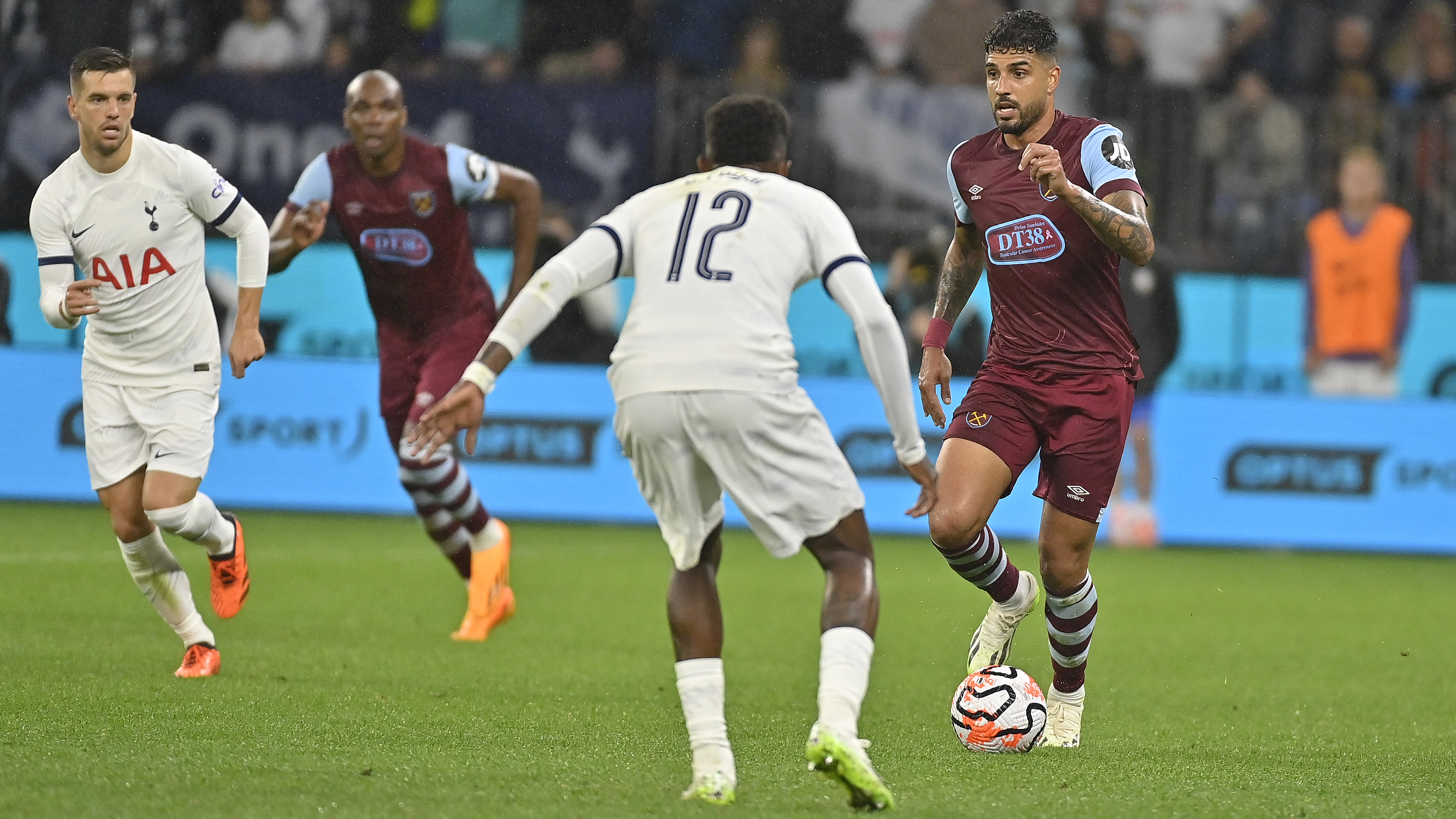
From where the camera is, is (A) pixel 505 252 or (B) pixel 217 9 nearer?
(A) pixel 505 252

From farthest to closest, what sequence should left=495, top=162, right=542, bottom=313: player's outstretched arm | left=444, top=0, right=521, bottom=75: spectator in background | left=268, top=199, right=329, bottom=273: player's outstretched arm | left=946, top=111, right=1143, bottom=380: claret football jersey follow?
1. left=444, top=0, right=521, bottom=75: spectator in background
2. left=495, top=162, right=542, bottom=313: player's outstretched arm
3. left=268, top=199, right=329, bottom=273: player's outstretched arm
4. left=946, top=111, right=1143, bottom=380: claret football jersey

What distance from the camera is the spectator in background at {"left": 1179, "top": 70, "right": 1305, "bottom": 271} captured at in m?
14.3

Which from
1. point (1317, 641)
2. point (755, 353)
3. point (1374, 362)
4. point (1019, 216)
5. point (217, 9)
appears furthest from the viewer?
point (217, 9)

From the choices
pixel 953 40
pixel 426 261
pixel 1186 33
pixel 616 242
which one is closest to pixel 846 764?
pixel 616 242

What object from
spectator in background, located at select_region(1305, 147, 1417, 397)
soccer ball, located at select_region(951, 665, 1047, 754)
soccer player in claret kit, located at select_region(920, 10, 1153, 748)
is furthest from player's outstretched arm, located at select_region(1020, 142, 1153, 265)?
spectator in background, located at select_region(1305, 147, 1417, 397)

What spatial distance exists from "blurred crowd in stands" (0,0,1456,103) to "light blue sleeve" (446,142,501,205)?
6.41 m

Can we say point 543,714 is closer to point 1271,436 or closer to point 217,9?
point 1271,436

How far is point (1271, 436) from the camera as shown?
514 inches

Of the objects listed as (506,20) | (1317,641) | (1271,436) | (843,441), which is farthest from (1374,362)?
(506,20)

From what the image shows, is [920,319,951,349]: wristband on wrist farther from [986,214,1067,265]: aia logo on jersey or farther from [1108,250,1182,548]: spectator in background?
[1108,250,1182,548]: spectator in background

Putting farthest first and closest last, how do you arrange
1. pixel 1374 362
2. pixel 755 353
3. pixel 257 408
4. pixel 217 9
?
pixel 217 9 → pixel 1374 362 → pixel 257 408 → pixel 755 353

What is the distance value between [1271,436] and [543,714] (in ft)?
27.7

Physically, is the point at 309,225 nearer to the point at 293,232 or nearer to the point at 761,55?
the point at 293,232

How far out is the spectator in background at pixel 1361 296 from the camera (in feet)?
45.3
